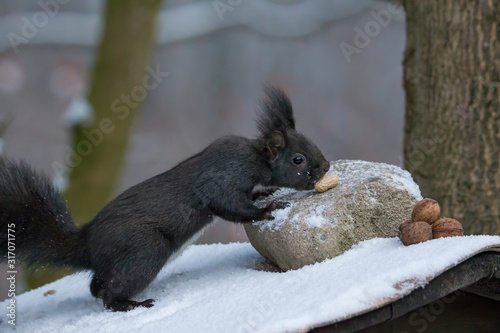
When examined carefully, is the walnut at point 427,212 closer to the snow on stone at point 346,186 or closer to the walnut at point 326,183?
the snow on stone at point 346,186

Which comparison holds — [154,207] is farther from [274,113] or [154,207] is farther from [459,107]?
[459,107]

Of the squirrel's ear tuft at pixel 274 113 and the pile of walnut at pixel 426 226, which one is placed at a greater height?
the squirrel's ear tuft at pixel 274 113

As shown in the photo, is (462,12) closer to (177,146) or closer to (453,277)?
(453,277)

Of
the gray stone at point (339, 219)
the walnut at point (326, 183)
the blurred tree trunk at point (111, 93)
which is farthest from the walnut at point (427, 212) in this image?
the blurred tree trunk at point (111, 93)

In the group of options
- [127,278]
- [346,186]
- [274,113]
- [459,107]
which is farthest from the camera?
[459,107]

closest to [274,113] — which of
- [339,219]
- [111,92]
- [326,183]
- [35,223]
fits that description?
[326,183]

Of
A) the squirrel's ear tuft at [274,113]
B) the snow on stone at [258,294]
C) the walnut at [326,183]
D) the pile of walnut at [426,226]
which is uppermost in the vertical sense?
the squirrel's ear tuft at [274,113]

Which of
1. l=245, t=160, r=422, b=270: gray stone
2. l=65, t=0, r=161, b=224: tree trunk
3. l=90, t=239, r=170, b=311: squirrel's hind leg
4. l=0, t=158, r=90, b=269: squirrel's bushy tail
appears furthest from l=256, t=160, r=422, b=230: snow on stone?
l=65, t=0, r=161, b=224: tree trunk
